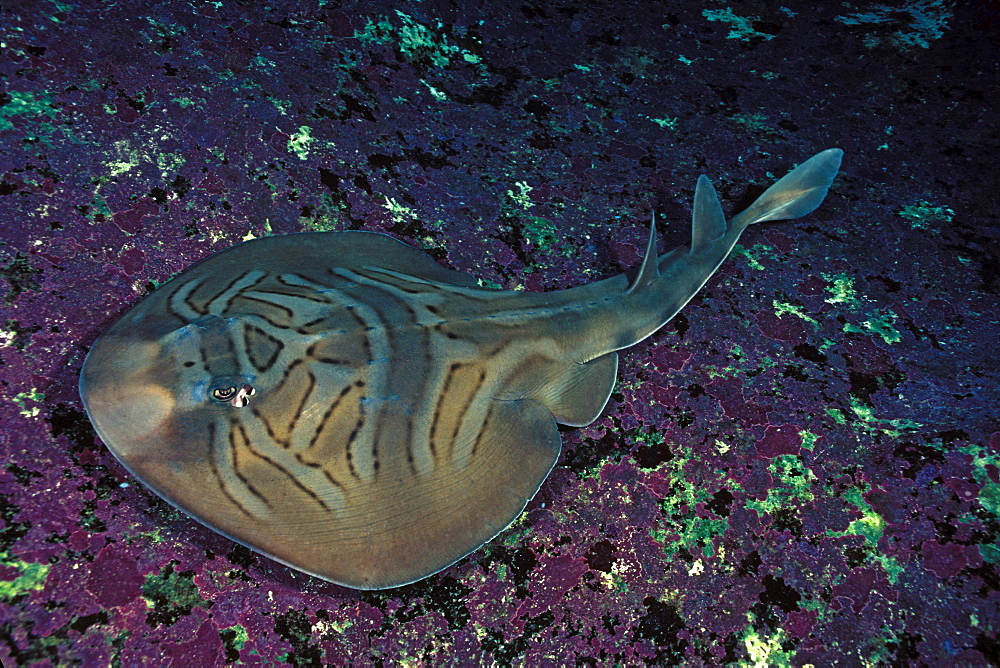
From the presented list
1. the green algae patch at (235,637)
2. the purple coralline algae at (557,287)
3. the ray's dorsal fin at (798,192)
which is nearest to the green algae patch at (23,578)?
the purple coralline algae at (557,287)

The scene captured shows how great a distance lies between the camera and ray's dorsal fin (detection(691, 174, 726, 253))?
10.5 ft

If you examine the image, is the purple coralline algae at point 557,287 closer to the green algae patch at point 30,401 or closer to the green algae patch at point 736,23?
the green algae patch at point 30,401

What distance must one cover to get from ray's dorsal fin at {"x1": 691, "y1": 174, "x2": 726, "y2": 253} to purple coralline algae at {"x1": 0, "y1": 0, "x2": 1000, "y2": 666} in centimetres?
29

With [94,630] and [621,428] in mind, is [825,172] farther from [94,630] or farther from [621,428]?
[94,630]

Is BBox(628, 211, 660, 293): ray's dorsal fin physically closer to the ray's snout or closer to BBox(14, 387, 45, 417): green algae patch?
the ray's snout

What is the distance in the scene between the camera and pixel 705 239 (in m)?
3.21

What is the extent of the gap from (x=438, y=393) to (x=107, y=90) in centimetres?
247

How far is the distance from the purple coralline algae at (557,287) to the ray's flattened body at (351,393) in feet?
0.81

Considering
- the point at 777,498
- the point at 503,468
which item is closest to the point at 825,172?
the point at 777,498

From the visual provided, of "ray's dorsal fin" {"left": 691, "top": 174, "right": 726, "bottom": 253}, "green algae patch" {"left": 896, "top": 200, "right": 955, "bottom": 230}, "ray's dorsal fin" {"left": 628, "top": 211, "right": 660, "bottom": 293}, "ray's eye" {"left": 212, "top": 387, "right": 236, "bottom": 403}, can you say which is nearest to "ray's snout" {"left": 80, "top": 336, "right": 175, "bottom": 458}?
"ray's eye" {"left": 212, "top": 387, "right": 236, "bottom": 403}

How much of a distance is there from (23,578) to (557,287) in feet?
8.59

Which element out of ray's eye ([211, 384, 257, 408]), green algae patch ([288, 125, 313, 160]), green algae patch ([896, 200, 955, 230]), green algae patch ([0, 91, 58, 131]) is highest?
green algae patch ([0, 91, 58, 131])

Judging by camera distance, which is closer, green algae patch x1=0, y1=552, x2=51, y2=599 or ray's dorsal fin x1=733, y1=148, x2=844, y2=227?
green algae patch x1=0, y1=552, x2=51, y2=599

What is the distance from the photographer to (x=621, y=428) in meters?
2.66
